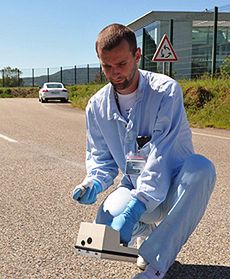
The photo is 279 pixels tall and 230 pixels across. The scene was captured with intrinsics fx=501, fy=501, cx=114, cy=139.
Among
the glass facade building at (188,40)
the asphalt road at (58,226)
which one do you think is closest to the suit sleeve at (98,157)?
the asphalt road at (58,226)

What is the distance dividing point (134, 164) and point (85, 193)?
33 cm

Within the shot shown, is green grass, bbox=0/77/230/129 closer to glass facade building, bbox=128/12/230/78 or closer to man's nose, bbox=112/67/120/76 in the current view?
glass facade building, bbox=128/12/230/78

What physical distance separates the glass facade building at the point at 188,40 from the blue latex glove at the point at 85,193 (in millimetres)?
18903

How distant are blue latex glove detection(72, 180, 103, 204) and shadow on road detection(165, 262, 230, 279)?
0.69m

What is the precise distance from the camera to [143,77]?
3.04 meters

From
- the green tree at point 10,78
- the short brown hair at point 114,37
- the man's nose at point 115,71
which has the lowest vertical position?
the green tree at point 10,78

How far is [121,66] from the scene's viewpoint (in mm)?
2783

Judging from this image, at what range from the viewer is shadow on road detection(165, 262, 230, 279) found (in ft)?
10.1

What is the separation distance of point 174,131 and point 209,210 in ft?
6.52

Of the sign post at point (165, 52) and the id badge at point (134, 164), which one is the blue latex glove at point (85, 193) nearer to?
the id badge at point (134, 164)

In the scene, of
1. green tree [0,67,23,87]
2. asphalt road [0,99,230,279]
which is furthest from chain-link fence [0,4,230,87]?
green tree [0,67,23,87]

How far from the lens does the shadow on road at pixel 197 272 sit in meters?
3.07

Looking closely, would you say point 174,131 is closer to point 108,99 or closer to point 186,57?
point 108,99

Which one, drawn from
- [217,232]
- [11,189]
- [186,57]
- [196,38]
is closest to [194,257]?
[217,232]
